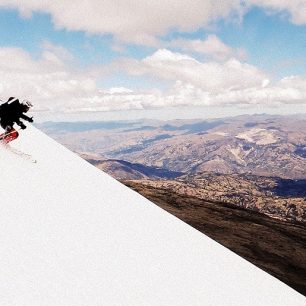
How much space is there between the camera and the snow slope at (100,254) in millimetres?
6750

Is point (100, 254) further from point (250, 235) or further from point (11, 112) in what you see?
point (250, 235)

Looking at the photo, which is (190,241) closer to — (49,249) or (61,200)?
(61,200)

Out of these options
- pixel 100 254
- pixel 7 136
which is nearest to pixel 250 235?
pixel 7 136

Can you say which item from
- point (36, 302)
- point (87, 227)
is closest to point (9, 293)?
point (36, 302)

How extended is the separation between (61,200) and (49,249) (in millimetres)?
3737

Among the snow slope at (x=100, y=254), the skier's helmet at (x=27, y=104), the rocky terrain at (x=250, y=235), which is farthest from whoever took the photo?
the rocky terrain at (x=250, y=235)

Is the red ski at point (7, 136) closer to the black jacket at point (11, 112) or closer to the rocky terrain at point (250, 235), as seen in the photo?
the black jacket at point (11, 112)

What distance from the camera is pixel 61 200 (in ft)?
37.2

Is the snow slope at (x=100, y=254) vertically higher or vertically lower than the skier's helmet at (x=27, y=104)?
lower

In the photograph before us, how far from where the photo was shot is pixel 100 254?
8.61 metres

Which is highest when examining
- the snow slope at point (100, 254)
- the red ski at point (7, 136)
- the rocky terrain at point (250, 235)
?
the red ski at point (7, 136)

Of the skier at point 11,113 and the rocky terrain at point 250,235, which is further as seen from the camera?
the rocky terrain at point 250,235

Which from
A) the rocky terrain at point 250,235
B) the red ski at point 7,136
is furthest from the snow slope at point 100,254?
the rocky terrain at point 250,235

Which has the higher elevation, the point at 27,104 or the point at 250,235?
the point at 27,104
